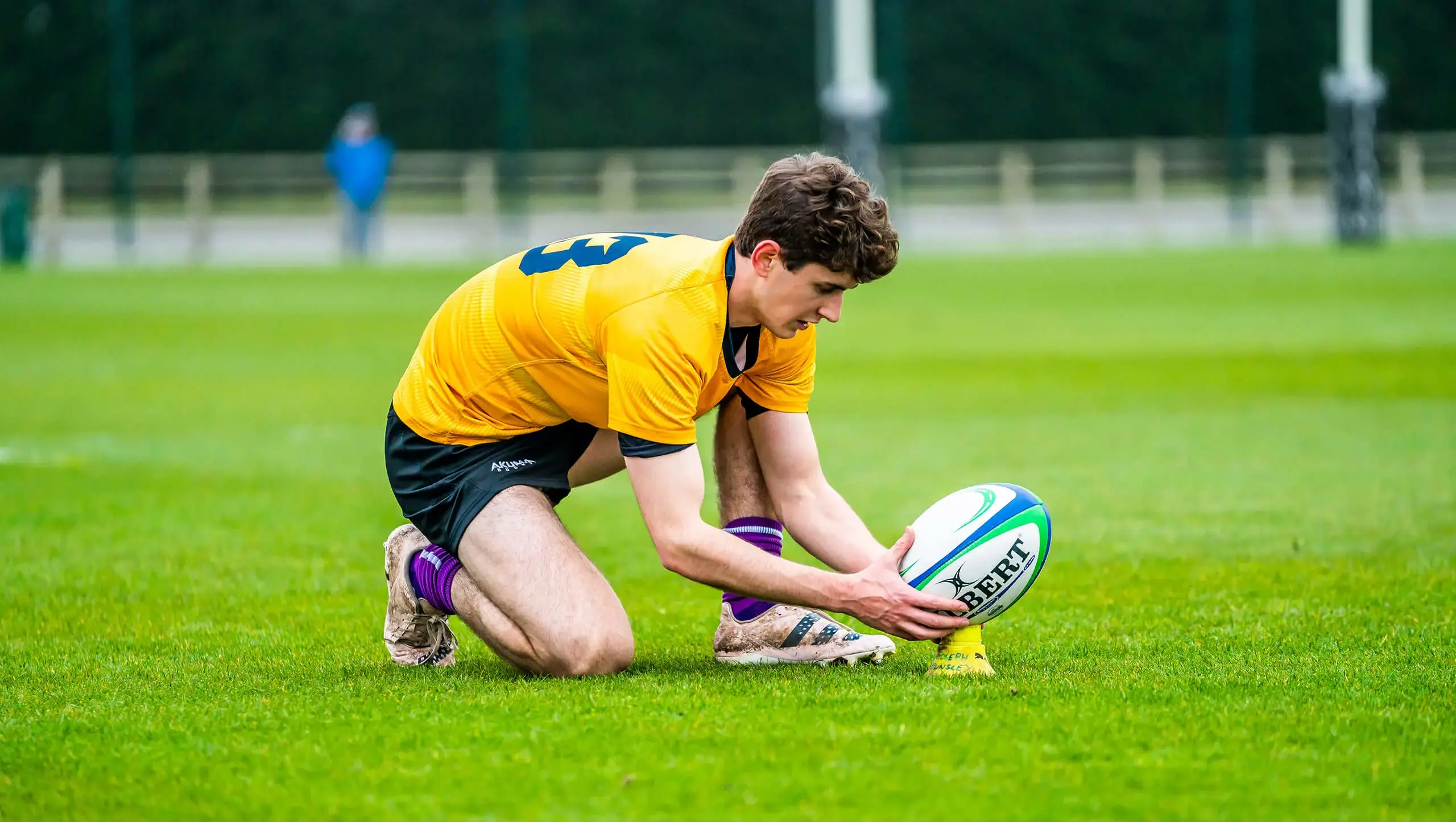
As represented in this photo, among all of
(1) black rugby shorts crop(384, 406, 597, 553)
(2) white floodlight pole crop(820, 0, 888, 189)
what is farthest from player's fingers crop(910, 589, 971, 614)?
(2) white floodlight pole crop(820, 0, 888, 189)

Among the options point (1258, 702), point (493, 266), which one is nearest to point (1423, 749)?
point (1258, 702)

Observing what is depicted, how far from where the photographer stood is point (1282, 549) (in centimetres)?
704

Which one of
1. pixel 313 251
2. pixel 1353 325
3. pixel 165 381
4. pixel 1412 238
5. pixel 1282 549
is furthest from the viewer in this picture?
pixel 313 251

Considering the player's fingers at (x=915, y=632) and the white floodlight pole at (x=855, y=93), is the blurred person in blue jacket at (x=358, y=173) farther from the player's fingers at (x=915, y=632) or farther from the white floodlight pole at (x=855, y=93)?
the player's fingers at (x=915, y=632)

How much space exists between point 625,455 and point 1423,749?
1.98 metres

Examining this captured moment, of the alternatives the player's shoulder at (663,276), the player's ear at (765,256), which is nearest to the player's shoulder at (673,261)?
the player's shoulder at (663,276)

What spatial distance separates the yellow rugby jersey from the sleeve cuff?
0.04 ft

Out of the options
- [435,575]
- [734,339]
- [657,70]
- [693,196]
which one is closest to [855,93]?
[693,196]

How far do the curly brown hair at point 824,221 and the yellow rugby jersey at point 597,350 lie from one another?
202 mm

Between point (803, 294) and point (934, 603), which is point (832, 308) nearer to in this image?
point (803, 294)

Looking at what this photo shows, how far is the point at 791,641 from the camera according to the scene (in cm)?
522

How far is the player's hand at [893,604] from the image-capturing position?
4.61 meters

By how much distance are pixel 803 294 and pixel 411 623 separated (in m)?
1.55

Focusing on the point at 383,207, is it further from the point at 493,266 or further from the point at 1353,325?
the point at 493,266
